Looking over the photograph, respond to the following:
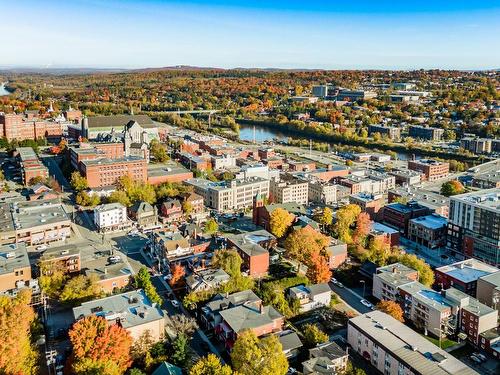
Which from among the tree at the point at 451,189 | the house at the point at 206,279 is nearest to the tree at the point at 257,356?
the house at the point at 206,279

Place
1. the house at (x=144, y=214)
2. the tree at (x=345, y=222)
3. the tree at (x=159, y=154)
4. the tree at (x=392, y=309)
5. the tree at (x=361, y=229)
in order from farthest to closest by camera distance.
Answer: the tree at (x=159, y=154) → the house at (x=144, y=214) → the tree at (x=345, y=222) → the tree at (x=361, y=229) → the tree at (x=392, y=309)

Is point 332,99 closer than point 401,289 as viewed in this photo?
No

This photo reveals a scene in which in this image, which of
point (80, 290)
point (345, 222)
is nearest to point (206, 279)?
point (80, 290)

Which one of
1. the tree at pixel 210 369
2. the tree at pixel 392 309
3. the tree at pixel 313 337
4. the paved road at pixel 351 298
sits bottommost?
the paved road at pixel 351 298

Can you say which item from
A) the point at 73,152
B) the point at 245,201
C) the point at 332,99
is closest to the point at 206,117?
the point at 332,99

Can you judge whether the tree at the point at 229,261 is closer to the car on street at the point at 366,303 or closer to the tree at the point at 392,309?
the car on street at the point at 366,303

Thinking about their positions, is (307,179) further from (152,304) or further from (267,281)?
(152,304)

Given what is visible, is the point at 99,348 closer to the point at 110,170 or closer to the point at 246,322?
the point at 246,322
